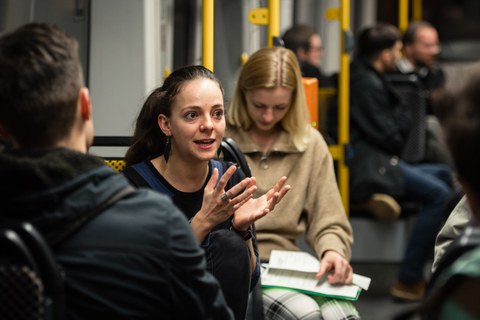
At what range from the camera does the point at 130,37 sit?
11.9 feet

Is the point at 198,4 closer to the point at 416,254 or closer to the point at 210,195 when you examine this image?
the point at 416,254

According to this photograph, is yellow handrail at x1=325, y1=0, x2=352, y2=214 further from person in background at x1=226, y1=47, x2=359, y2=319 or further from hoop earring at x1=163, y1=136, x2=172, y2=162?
hoop earring at x1=163, y1=136, x2=172, y2=162

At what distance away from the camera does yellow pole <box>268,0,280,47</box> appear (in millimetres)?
4012

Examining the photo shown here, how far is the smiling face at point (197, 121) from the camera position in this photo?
2832 mm

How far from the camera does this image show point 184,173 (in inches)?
112

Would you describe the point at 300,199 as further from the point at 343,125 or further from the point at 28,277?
the point at 343,125

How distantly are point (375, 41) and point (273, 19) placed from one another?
208cm

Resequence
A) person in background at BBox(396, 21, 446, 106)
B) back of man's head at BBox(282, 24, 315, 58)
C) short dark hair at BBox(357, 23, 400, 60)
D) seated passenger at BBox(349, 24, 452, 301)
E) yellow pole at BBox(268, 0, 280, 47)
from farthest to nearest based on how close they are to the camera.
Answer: person in background at BBox(396, 21, 446, 106) → back of man's head at BBox(282, 24, 315, 58) → short dark hair at BBox(357, 23, 400, 60) → seated passenger at BBox(349, 24, 452, 301) → yellow pole at BBox(268, 0, 280, 47)

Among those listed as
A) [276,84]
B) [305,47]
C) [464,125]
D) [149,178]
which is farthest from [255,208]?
[305,47]

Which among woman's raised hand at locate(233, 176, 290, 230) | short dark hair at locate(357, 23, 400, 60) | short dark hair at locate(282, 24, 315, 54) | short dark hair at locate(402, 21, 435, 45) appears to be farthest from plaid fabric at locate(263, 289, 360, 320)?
short dark hair at locate(402, 21, 435, 45)

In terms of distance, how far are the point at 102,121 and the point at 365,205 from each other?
2.59 metres

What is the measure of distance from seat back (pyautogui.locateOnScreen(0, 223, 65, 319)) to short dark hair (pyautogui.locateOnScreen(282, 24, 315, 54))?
15.8ft

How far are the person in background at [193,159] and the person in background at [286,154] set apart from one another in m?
0.58

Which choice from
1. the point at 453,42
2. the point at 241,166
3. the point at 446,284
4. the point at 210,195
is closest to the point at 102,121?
the point at 241,166
